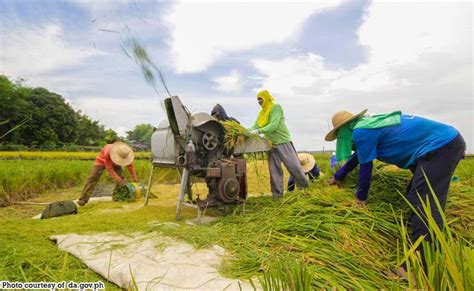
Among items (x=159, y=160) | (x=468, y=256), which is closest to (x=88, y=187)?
(x=159, y=160)

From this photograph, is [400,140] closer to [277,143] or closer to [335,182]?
[335,182]

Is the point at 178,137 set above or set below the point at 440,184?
above

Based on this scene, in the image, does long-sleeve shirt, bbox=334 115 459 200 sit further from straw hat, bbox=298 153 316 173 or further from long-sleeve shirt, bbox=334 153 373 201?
straw hat, bbox=298 153 316 173

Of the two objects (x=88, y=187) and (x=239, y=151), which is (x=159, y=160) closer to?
(x=239, y=151)

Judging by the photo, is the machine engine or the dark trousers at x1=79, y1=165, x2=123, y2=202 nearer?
the machine engine

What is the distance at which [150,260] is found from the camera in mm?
2467

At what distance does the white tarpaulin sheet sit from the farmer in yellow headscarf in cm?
220

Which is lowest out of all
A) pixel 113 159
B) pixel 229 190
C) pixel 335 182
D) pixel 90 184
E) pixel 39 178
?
Result: pixel 39 178

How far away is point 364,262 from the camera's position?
2326mm

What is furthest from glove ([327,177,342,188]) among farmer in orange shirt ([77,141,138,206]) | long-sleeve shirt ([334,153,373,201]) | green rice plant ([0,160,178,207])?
green rice plant ([0,160,178,207])

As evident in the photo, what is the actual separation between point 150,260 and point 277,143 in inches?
107

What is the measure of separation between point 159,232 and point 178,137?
124cm

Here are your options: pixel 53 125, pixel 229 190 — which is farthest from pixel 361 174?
pixel 53 125

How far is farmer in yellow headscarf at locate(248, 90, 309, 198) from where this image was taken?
461 cm
